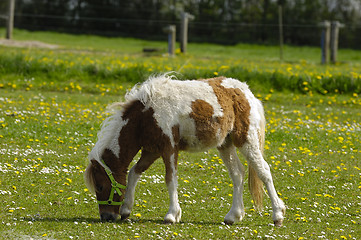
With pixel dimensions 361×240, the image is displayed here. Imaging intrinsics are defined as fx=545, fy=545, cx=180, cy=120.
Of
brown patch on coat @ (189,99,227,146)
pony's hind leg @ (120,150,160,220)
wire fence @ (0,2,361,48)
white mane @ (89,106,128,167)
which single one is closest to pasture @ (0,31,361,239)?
pony's hind leg @ (120,150,160,220)

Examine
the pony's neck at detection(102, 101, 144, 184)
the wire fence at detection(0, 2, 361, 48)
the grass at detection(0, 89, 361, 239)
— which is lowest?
the grass at detection(0, 89, 361, 239)

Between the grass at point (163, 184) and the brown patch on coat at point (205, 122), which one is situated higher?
the brown patch on coat at point (205, 122)

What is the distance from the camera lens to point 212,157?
12.1m

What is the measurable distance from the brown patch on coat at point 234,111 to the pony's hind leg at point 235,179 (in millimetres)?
290

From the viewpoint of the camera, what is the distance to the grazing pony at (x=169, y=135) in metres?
7.89

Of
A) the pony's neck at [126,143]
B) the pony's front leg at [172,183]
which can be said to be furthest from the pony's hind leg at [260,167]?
the pony's neck at [126,143]

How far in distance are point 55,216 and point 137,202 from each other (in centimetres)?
152

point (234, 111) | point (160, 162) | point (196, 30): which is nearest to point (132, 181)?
point (234, 111)

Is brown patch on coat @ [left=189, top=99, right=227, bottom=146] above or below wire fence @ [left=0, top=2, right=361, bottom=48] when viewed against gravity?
below

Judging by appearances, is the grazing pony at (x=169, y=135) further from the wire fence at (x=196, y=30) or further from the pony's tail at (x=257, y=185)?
the wire fence at (x=196, y=30)

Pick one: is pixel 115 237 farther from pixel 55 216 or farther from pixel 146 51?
pixel 146 51

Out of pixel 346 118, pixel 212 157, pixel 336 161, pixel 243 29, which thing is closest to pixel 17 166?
pixel 212 157

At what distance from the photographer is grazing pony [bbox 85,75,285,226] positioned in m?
7.89

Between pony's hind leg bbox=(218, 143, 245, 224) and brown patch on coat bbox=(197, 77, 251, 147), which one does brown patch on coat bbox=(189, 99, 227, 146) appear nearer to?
brown patch on coat bbox=(197, 77, 251, 147)
